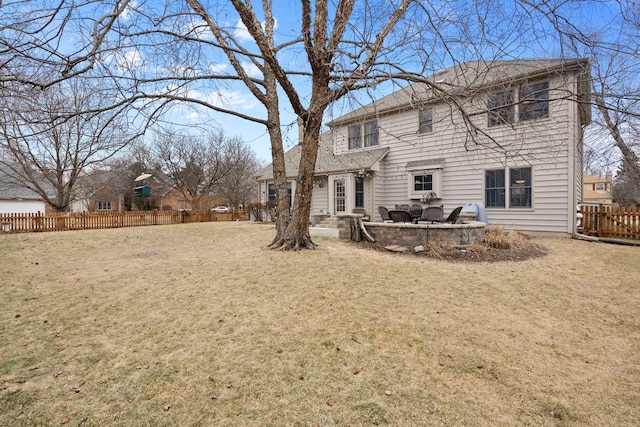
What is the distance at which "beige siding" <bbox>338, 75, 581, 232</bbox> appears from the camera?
9.11 metres

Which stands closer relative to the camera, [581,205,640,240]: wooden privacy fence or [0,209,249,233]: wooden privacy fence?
[581,205,640,240]: wooden privacy fence

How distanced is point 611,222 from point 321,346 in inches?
483

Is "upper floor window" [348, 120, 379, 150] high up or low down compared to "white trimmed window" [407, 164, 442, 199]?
up

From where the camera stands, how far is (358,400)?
2213mm

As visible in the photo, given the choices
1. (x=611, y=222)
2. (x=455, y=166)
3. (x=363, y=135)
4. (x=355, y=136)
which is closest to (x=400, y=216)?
A: (x=455, y=166)

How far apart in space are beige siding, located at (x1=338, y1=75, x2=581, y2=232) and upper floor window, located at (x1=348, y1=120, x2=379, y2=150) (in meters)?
0.37

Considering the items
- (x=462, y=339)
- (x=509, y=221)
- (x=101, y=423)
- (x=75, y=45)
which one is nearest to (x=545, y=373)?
(x=462, y=339)

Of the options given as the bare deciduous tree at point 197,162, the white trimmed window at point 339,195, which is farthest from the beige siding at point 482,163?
the bare deciduous tree at point 197,162

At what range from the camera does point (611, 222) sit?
1023 centimetres

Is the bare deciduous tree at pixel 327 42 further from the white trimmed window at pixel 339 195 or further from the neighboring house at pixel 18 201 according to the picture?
the neighboring house at pixel 18 201

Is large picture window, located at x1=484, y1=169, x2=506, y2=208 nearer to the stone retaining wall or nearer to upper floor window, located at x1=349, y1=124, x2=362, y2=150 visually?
the stone retaining wall

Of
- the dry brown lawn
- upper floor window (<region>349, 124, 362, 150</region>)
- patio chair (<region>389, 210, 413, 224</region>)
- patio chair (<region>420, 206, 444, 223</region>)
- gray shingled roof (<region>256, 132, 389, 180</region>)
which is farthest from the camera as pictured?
upper floor window (<region>349, 124, 362, 150</region>)

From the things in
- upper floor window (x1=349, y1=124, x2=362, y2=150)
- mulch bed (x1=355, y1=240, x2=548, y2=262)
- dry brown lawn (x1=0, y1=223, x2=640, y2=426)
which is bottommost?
dry brown lawn (x1=0, y1=223, x2=640, y2=426)

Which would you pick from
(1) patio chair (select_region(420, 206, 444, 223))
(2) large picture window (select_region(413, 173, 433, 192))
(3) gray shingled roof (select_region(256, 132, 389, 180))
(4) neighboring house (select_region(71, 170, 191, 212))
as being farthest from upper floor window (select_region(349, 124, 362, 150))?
(4) neighboring house (select_region(71, 170, 191, 212))
